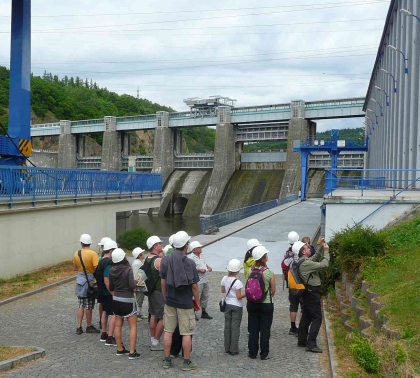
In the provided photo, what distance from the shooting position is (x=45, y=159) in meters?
72.8

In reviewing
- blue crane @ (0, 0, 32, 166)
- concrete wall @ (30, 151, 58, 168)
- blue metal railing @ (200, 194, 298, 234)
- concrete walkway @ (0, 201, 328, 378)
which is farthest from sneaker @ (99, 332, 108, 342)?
concrete wall @ (30, 151, 58, 168)

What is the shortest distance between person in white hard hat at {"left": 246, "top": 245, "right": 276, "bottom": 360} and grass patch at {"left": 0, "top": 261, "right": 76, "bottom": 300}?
6.75 m

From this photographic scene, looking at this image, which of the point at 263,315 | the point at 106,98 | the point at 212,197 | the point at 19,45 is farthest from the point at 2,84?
the point at 263,315

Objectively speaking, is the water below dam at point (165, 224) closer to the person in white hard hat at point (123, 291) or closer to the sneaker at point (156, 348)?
the sneaker at point (156, 348)

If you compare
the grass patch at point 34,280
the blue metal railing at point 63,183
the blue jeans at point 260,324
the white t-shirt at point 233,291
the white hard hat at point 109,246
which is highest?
the blue metal railing at point 63,183

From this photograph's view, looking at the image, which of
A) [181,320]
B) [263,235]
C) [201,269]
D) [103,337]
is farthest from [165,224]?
[181,320]

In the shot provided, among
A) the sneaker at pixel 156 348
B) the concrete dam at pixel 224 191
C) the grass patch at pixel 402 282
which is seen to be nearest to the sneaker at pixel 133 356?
the sneaker at pixel 156 348

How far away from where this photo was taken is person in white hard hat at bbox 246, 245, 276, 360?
7191 mm

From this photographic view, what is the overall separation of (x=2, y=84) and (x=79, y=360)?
99287 mm

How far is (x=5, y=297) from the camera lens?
11.7m

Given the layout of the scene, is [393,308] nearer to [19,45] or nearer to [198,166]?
A: [19,45]

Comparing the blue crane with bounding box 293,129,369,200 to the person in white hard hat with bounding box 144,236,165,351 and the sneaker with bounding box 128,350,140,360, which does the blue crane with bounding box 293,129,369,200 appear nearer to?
the person in white hard hat with bounding box 144,236,165,351

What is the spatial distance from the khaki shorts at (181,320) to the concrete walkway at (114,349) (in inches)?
21.4

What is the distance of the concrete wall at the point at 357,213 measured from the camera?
49.4 ft
